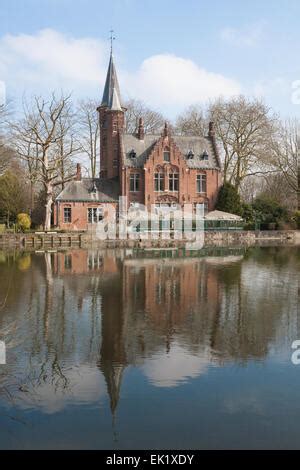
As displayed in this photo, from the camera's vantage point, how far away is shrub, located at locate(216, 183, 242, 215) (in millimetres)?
42844

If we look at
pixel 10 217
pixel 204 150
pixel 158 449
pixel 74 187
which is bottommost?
pixel 158 449

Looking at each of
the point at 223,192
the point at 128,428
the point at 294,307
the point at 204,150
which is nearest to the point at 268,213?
the point at 223,192

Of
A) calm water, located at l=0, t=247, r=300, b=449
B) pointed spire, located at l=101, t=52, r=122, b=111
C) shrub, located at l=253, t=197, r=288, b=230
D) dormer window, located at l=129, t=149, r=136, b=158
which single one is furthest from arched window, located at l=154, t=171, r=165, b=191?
calm water, located at l=0, t=247, r=300, b=449

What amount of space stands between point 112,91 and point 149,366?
40635mm

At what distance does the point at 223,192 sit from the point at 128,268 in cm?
2358

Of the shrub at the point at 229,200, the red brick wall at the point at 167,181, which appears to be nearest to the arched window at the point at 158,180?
the red brick wall at the point at 167,181

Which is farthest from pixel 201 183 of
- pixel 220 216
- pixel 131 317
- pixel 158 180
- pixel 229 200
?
pixel 131 317

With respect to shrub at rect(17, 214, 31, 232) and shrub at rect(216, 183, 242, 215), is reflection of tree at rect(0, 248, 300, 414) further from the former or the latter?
shrub at rect(216, 183, 242, 215)

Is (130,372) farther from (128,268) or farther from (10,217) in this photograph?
(10,217)

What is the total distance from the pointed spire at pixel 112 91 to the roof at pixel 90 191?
741 cm

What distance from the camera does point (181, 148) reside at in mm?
45094

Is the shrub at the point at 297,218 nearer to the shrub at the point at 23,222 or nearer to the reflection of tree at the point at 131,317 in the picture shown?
the reflection of tree at the point at 131,317

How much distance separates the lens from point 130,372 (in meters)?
8.28

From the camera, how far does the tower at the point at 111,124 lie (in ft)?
148
